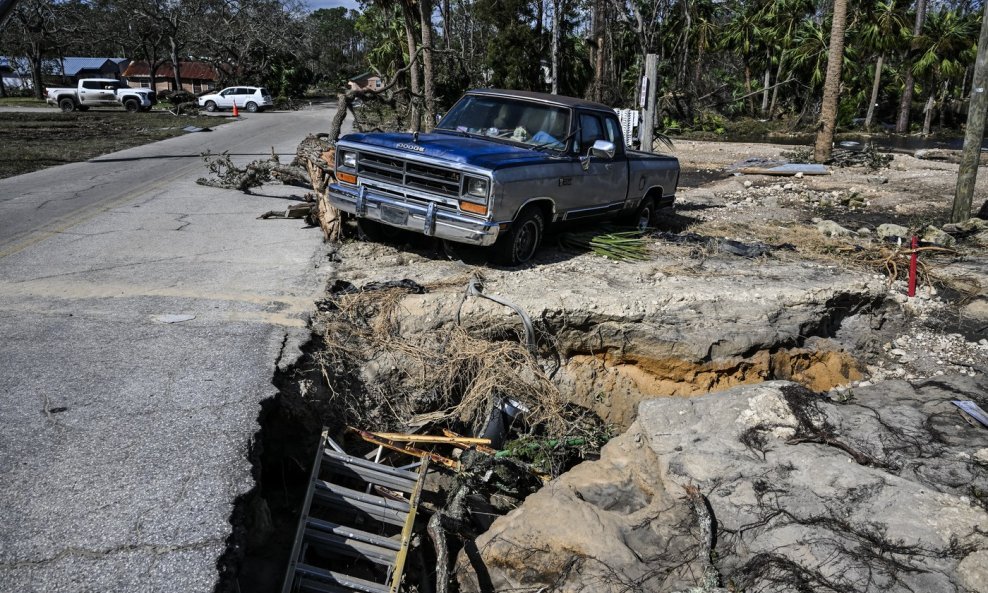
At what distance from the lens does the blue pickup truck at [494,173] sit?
695cm

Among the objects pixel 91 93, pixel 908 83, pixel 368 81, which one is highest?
pixel 908 83

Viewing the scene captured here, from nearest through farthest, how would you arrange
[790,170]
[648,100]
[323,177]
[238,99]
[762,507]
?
[762,507] < [323,177] < [648,100] < [790,170] < [238,99]

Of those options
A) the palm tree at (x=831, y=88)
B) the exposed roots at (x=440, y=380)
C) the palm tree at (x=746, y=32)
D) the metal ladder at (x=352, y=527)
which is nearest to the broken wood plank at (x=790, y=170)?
the palm tree at (x=831, y=88)

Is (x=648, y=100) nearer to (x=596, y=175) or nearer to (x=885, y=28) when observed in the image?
(x=596, y=175)

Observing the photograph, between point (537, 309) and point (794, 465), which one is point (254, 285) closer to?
point (537, 309)

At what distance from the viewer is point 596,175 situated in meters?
8.36

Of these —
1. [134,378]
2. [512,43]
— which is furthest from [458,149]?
[512,43]

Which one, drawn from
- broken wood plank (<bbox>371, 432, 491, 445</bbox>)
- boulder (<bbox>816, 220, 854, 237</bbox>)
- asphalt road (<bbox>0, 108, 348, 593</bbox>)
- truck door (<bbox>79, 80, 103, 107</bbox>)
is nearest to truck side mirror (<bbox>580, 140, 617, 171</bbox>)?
asphalt road (<bbox>0, 108, 348, 593</bbox>)

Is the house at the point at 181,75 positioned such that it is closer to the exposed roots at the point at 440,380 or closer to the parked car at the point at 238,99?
the parked car at the point at 238,99

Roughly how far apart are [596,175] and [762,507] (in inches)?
192

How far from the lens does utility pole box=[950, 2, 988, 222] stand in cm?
1045

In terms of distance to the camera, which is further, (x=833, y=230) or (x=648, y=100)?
(x=648, y=100)

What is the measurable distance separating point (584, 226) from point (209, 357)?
545cm

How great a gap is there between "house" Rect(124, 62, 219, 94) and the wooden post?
5510 centimetres
